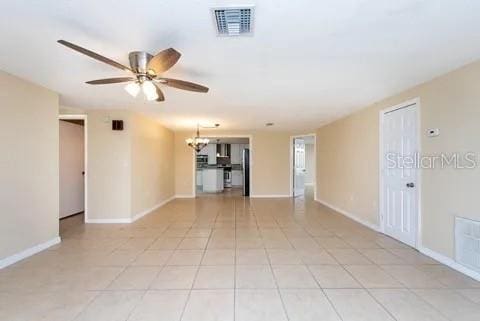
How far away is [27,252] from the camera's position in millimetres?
3492

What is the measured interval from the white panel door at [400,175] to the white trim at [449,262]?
0.90ft

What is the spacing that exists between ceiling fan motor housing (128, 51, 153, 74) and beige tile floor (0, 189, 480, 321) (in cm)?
200

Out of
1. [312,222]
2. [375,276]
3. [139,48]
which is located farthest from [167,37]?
[312,222]

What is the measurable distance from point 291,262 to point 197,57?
245cm

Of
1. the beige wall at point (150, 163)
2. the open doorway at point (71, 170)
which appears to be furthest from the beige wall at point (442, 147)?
the open doorway at point (71, 170)

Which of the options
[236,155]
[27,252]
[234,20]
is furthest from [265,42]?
[236,155]

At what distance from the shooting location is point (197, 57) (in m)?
2.71

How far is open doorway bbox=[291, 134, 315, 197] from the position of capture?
9406 mm

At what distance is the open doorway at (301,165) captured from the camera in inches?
370

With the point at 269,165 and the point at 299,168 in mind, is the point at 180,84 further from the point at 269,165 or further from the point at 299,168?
the point at 299,168

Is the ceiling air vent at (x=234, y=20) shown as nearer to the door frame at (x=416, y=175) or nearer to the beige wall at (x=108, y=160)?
the door frame at (x=416, y=175)

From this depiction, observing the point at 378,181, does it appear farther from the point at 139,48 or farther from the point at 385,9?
the point at 139,48

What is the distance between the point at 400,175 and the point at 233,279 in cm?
290

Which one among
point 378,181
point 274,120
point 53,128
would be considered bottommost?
point 378,181
